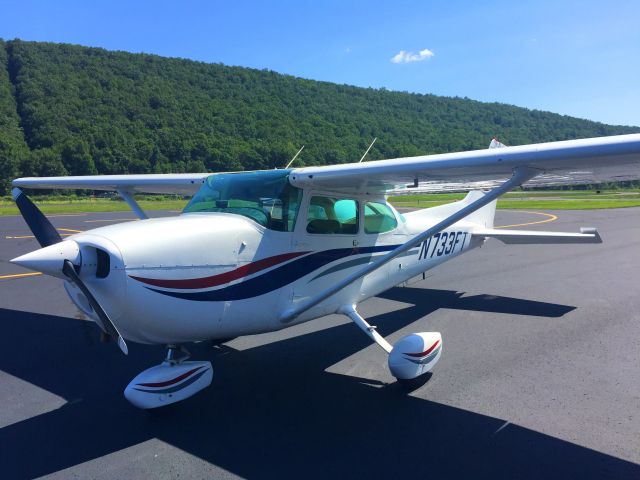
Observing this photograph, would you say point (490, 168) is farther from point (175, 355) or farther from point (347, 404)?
point (175, 355)

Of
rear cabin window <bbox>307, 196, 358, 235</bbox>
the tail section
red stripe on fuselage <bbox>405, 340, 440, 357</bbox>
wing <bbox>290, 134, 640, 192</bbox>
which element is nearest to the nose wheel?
rear cabin window <bbox>307, 196, 358, 235</bbox>

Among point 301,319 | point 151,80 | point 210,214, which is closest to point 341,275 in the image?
point 301,319

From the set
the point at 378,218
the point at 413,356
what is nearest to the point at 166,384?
the point at 413,356

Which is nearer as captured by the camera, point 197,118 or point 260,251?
point 260,251

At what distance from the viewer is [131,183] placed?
20.3 feet

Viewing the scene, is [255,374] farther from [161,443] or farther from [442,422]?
[442,422]

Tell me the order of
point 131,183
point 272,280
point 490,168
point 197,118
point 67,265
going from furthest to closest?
point 197,118
point 131,183
point 272,280
point 490,168
point 67,265

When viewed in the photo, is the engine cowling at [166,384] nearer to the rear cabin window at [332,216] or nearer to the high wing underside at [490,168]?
the rear cabin window at [332,216]

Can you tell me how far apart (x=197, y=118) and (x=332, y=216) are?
306 ft

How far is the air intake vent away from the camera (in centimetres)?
309

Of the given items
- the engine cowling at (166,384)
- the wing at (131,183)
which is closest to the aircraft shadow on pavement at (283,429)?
the engine cowling at (166,384)

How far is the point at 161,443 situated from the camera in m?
3.24

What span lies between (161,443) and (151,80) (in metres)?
116

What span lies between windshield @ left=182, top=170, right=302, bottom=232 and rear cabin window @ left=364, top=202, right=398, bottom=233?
1115 mm
